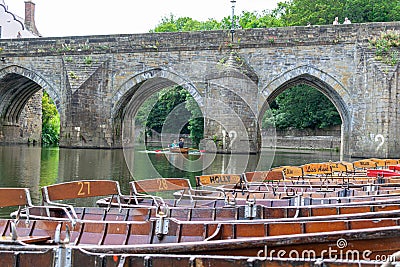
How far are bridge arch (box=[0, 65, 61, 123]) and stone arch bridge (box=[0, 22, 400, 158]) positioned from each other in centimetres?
7

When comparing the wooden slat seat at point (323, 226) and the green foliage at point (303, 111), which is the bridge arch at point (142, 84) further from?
the wooden slat seat at point (323, 226)

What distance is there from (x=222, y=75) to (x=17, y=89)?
551 inches

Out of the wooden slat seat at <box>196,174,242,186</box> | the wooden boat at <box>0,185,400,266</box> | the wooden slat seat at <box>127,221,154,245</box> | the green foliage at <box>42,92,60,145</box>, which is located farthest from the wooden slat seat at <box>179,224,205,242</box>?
the green foliage at <box>42,92,60,145</box>

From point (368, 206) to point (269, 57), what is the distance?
19682 millimetres

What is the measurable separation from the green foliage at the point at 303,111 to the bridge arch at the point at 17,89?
1869 cm

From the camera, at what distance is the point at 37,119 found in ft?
123

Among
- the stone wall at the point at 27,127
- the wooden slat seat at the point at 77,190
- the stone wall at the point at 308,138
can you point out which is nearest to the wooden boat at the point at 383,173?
the wooden slat seat at the point at 77,190

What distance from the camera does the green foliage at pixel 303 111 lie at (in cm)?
4147

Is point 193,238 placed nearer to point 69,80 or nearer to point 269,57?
point 269,57

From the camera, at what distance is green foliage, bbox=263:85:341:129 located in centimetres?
4147

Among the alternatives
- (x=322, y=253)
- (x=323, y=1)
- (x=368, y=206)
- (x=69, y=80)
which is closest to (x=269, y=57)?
(x=69, y=80)

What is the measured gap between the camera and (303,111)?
142 ft

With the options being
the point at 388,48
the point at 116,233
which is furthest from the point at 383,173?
the point at 388,48

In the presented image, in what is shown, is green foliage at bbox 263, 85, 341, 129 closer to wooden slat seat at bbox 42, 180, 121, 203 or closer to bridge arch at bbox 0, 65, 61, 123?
bridge arch at bbox 0, 65, 61, 123
